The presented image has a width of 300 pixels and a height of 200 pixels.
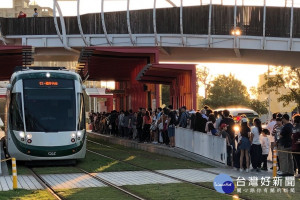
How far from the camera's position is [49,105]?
82.0 ft

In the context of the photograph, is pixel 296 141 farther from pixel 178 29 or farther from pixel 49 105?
pixel 178 29

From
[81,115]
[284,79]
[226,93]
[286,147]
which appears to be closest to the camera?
[286,147]

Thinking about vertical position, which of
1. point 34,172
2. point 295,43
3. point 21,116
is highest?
point 295,43

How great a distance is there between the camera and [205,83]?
111 metres

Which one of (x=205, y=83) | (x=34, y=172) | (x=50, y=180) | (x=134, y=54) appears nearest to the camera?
(x=50, y=180)

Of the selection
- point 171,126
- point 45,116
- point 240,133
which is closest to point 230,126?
point 240,133

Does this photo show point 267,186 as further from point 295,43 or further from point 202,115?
point 295,43

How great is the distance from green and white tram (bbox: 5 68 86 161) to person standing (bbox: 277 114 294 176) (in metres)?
7.20

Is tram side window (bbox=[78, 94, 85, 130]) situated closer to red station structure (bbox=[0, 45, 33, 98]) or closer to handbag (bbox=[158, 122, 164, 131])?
handbag (bbox=[158, 122, 164, 131])

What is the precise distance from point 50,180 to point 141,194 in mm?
4346

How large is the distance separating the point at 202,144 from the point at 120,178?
6252 millimetres

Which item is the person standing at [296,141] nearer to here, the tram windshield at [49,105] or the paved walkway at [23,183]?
the paved walkway at [23,183]

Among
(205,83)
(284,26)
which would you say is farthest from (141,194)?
(205,83)

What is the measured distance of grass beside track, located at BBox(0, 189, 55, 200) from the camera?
618 inches
